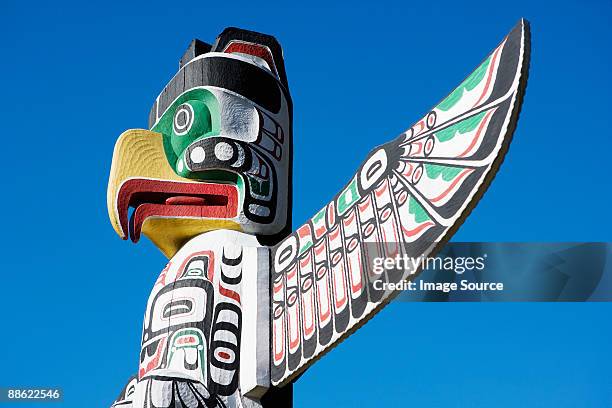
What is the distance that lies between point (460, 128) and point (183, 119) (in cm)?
249

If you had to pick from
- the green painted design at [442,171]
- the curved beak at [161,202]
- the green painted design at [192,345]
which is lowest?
the green painted design at [192,345]

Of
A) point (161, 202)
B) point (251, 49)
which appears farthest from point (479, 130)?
point (251, 49)

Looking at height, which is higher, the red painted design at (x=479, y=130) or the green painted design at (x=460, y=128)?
the green painted design at (x=460, y=128)

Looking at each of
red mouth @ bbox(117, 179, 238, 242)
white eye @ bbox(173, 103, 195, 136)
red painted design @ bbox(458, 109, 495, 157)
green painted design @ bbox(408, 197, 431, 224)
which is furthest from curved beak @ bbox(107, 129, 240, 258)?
red painted design @ bbox(458, 109, 495, 157)

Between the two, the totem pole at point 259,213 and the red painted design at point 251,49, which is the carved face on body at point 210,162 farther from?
the red painted design at point 251,49

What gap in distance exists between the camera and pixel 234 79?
5.62 m

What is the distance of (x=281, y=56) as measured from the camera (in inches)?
244

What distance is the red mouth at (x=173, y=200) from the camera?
210 inches

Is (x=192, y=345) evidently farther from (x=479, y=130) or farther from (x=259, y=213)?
(x=479, y=130)

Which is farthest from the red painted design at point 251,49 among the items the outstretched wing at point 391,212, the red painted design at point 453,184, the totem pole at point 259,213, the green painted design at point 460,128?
the red painted design at point 453,184

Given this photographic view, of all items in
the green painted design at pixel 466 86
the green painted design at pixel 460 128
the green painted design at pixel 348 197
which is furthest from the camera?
the green painted design at pixel 348 197

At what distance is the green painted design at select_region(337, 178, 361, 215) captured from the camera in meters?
4.32

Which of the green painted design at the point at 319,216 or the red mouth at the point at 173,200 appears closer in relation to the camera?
the green painted design at the point at 319,216

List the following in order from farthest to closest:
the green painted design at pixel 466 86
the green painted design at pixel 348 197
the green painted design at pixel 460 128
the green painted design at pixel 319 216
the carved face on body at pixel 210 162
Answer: the carved face on body at pixel 210 162
the green painted design at pixel 319 216
the green painted design at pixel 348 197
the green painted design at pixel 466 86
the green painted design at pixel 460 128
